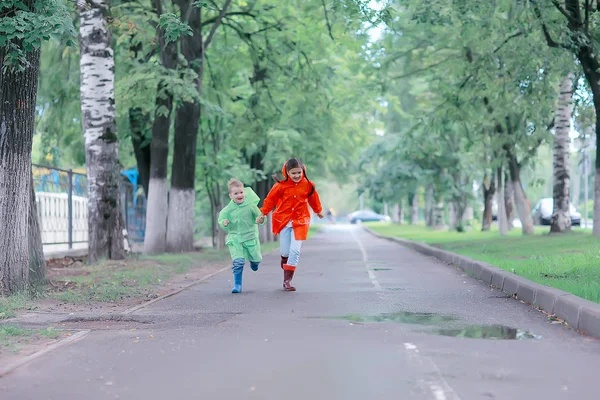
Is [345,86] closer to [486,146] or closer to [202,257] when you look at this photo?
[486,146]

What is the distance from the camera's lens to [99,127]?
16.6 meters

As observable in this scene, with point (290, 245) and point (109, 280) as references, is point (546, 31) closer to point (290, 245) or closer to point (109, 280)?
point (290, 245)

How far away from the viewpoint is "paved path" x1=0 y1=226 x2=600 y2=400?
5.53 metres

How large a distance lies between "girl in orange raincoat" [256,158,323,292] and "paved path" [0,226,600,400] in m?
1.76

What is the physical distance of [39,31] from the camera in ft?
30.6

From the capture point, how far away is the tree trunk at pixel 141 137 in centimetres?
2355

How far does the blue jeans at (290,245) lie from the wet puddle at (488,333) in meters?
4.48

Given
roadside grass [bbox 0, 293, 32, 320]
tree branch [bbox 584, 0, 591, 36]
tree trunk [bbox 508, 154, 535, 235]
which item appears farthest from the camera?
tree trunk [bbox 508, 154, 535, 235]

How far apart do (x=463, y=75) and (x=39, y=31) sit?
51.5 ft

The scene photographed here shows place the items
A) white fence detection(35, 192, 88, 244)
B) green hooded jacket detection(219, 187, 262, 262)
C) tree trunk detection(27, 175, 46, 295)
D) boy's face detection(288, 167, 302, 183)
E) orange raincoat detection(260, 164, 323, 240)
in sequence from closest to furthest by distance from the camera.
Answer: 1. tree trunk detection(27, 175, 46, 295)
2. green hooded jacket detection(219, 187, 262, 262)
3. boy's face detection(288, 167, 302, 183)
4. orange raincoat detection(260, 164, 323, 240)
5. white fence detection(35, 192, 88, 244)

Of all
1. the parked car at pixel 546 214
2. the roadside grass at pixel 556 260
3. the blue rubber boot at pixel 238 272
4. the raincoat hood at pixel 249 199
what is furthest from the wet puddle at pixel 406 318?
the parked car at pixel 546 214

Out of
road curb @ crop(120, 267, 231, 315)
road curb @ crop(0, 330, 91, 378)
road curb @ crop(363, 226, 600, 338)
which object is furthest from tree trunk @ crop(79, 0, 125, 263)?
road curb @ crop(0, 330, 91, 378)

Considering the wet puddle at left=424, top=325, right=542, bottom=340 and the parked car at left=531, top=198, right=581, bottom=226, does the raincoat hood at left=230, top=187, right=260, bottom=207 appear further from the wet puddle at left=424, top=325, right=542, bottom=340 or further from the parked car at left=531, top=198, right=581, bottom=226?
the parked car at left=531, top=198, right=581, bottom=226

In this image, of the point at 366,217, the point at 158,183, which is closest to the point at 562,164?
the point at 158,183
